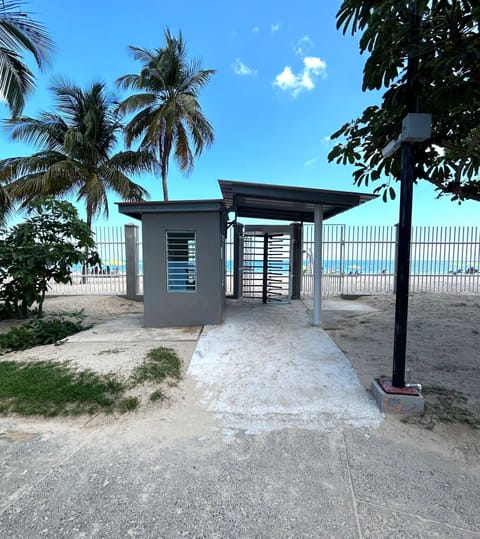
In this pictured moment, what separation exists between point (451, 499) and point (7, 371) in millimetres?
4867

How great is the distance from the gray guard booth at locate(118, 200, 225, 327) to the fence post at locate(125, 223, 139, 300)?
3.76 m

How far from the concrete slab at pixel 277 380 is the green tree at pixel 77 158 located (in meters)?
10.1

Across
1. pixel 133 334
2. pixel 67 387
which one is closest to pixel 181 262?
pixel 133 334

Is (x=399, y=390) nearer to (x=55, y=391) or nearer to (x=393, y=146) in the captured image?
(x=393, y=146)

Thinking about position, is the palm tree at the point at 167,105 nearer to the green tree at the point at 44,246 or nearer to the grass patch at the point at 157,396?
the green tree at the point at 44,246

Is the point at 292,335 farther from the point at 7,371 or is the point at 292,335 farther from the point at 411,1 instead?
the point at 411,1

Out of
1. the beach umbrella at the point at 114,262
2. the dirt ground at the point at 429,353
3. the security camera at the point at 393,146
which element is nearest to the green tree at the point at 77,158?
the beach umbrella at the point at 114,262

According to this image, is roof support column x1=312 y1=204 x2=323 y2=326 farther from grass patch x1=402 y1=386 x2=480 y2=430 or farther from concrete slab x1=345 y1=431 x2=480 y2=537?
concrete slab x1=345 y1=431 x2=480 y2=537

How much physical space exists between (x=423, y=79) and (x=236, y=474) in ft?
12.1

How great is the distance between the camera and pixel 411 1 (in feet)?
7.04

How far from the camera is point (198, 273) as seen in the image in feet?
20.4

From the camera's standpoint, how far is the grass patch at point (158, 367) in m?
3.79

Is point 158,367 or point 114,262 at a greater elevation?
point 114,262

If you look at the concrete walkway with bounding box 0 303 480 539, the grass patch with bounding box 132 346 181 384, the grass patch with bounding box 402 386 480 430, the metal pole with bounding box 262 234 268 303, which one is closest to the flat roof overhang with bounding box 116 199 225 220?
the grass patch with bounding box 132 346 181 384
